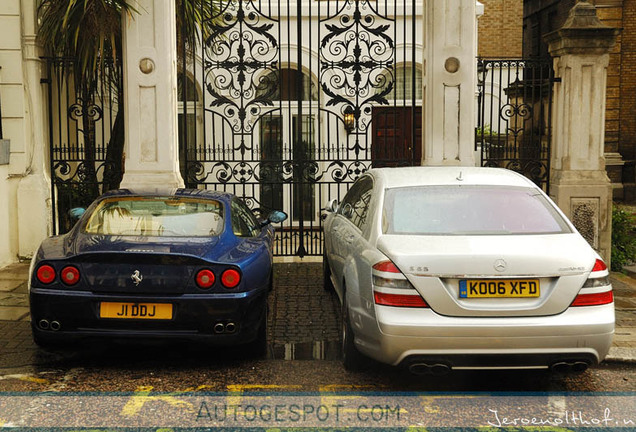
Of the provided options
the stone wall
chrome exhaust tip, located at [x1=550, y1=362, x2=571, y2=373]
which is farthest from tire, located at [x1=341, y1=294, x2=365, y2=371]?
the stone wall

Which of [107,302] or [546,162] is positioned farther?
[546,162]

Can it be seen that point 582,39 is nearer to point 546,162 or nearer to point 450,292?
point 546,162

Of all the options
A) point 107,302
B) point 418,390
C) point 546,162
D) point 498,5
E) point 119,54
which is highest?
point 498,5

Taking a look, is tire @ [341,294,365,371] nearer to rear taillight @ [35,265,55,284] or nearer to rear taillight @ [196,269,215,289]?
rear taillight @ [196,269,215,289]

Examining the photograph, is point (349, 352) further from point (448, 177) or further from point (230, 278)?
point (448, 177)

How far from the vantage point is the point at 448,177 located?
21.1 feet

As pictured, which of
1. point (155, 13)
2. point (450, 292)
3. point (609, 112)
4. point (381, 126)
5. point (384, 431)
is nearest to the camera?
point (384, 431)

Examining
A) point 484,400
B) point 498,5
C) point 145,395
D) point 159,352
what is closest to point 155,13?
point 159,352

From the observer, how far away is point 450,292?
16.9 feet

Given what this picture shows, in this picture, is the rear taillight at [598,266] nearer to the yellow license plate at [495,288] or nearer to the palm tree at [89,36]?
the yellow license plate at [495,288]

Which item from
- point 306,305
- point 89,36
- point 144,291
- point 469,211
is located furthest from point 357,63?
point 144,291

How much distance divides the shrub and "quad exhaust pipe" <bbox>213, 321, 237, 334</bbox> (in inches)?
271

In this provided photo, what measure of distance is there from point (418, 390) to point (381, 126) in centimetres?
1173

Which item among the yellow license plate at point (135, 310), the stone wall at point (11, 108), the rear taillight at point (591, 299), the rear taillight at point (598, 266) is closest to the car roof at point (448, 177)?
the rear taillight at point (598, 266)
